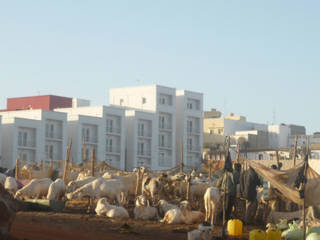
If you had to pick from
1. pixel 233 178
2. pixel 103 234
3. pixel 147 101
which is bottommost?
pixel 103 234

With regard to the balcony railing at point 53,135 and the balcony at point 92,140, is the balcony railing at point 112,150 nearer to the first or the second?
the balcony at point 92,140

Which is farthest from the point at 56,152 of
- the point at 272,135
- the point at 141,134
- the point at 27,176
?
the point at 272,135

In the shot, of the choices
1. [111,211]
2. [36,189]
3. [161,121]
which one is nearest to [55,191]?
[36,189]

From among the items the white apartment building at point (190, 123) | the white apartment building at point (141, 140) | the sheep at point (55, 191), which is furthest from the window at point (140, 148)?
the sheep at point (55, 191)

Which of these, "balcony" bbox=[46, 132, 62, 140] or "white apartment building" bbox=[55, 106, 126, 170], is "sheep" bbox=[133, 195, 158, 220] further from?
"white apartment building" bbox=[55, 106, 126, 170]

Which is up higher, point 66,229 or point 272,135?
point 272,135

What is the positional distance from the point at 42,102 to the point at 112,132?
23.6 meters

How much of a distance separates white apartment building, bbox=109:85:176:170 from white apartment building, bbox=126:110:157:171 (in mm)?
649

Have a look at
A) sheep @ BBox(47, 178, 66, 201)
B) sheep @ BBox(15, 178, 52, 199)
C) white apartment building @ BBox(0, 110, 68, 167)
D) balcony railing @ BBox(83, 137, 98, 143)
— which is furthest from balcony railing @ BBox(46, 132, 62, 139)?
sheep @ BBox(47, 178, 66, 201)

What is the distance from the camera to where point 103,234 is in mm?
18594

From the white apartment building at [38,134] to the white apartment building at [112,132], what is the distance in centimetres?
572

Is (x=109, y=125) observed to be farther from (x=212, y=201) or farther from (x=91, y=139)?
(x=212, y=201)

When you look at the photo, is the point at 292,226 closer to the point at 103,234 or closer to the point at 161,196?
the point at 103,234

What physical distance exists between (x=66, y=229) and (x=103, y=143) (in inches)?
2354
